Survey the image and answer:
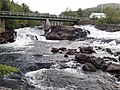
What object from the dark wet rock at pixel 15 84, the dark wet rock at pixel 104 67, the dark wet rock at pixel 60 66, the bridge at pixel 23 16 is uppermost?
the bridge at pixel 23 16

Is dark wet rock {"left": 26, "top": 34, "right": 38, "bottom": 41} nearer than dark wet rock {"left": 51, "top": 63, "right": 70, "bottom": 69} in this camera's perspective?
No

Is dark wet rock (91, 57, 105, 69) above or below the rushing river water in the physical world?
above

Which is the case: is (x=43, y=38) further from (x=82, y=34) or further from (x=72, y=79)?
(x=72, y=79)

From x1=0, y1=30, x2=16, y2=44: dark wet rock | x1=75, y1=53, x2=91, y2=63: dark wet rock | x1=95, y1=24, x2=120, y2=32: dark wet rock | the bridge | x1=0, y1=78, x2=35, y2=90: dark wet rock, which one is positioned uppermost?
the bridge

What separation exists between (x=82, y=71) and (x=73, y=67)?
2.15 m

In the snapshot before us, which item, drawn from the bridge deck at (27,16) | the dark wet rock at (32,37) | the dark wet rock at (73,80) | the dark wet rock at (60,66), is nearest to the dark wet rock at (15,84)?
the dark wet rock at (73,80)

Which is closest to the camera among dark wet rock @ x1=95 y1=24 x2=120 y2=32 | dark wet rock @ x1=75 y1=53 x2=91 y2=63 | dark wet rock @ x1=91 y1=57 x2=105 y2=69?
dark wet rock @ x1=91 y1=57 x2=105 y2=69

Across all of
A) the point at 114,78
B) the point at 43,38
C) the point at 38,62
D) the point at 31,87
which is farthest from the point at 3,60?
the point at 43,38

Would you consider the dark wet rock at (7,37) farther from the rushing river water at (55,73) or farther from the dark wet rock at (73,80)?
the dark wet rock at (73,80)

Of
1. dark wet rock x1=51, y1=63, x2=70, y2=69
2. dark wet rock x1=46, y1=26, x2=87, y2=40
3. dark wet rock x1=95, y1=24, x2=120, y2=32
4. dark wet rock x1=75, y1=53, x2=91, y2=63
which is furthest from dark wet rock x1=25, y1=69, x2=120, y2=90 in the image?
dark wet rock x1=95, y1=24, x2=120, y2=32

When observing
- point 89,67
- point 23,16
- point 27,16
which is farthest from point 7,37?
point 89,67

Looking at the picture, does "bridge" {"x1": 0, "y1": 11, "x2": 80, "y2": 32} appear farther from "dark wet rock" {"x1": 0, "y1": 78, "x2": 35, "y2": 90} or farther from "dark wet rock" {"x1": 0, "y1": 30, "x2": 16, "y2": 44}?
"dark wet rock" {"x1": 0, "y1": 78, "x2": 35, "y2": 90}

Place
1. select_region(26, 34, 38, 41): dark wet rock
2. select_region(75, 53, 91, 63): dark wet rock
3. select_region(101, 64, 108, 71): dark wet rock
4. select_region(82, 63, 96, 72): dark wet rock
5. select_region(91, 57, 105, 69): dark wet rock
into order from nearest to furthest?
select_region(82, 63, 96, 72): dark wet rock, select_region(101, 64, 108, 71): dark wet rock, select_region(91, 57, 105, 69): dark wet rock, select_region(75, 53, 91, 63): dark wet rock, select_region(26, 34, 38, 41): dark wet rock

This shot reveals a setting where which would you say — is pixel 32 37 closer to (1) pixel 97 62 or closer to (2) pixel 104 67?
(1) pixel 97 62
